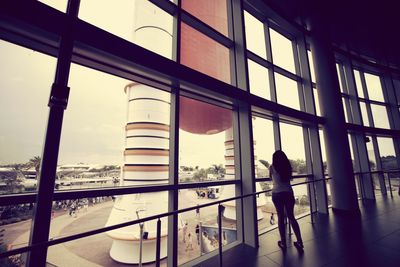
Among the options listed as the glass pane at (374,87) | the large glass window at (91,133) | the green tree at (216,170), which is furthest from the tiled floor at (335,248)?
the glass pane at (374,87)

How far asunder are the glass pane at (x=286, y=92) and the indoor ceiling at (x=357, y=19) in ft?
4.97

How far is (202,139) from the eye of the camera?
3.25 meters

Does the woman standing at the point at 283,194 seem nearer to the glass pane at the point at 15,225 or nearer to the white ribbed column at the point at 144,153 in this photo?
the white ribbed column at the point at 144,153

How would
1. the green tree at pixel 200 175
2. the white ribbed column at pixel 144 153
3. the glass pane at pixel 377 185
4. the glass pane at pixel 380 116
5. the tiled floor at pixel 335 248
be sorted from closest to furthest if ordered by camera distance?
the tiled floor at pixel 335 248 < the green tree at pixel 200 175 < the white ribbed column at pixel 144 153 < the glass pane at pixel 377 185 < the glass pane at pixel 380 116

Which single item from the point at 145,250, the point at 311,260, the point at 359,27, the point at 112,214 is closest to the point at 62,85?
the point at 311,260

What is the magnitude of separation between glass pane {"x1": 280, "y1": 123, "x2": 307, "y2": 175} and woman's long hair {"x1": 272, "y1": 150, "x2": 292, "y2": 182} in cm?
173

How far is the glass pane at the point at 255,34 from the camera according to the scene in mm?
3855

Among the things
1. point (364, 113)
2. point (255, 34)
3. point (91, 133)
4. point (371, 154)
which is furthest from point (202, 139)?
point (364, 113)

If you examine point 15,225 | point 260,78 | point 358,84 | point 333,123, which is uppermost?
point 358,84

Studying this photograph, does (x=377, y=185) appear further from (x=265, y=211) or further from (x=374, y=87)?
(x=265, y=211)

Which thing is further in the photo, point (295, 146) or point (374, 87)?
point (374, 87)

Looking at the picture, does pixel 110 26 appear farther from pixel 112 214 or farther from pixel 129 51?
pixel 112 214

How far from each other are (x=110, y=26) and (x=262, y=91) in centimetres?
290

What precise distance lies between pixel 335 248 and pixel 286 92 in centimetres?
323
